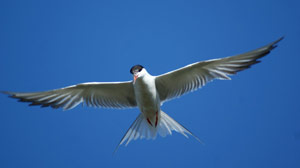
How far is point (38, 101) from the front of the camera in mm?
5578

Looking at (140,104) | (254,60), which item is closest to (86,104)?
(140,104)

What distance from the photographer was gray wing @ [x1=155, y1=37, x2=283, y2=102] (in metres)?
5.08

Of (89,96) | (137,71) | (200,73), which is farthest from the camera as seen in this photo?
(89,96)

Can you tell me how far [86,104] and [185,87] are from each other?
185cm

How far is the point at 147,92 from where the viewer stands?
531 cm

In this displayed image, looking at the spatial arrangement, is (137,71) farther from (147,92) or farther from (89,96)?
(89,96)

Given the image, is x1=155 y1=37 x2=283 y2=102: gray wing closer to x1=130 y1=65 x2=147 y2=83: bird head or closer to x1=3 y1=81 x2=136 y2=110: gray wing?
x1=130 y1=65 x2=147 y2=83: bird head

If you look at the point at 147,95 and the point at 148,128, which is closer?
the point at 147,95

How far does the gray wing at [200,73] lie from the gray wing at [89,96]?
622 millimetres

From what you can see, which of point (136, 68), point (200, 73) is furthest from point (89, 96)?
point (200, 73)

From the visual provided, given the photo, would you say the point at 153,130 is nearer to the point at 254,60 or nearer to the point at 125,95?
the point at 125,95

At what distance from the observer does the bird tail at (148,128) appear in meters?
5.71

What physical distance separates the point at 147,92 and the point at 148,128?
0.85m

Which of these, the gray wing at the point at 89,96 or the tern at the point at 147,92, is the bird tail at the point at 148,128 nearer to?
the tern at the point at 147,92
